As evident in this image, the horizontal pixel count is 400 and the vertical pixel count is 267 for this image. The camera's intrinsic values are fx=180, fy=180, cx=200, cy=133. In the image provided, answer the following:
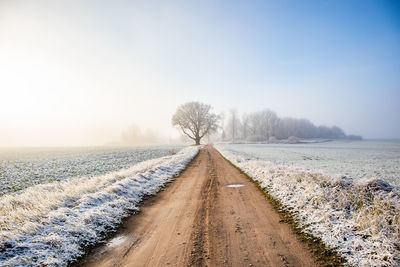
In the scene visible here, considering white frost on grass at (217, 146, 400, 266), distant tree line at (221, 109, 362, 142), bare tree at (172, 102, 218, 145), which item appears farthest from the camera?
distant tree line at (221, 109, 362, 142)

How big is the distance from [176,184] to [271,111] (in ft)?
310

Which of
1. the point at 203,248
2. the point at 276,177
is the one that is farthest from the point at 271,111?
the point at 203,248

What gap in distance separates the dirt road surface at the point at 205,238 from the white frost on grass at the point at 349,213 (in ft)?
2.30

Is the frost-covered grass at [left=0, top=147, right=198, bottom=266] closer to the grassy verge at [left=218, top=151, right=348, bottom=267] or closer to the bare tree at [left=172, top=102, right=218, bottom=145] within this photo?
the grassy verge at [left=218, top=151, right=348, bottom=267]

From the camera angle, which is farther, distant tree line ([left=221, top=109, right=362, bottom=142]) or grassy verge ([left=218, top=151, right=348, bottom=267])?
distant tree line ([left=221, top=109, right=362, bottom=142])

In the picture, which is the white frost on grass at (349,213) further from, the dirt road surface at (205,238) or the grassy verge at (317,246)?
the dirt road surface at (205,238)

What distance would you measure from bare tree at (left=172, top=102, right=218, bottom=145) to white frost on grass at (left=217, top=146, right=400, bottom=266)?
Answer: 143 feet

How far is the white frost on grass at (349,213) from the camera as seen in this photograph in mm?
3297

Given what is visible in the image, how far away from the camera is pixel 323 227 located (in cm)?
429

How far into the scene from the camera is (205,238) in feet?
13.5

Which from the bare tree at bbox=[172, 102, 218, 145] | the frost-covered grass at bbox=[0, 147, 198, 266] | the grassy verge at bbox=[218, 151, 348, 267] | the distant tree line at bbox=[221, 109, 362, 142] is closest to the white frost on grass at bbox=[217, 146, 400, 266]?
the grassy verge at bbox=[218, 151, 348, 267]

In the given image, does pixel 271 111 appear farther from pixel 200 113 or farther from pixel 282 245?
pixel 282 245

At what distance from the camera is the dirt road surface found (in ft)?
11.2

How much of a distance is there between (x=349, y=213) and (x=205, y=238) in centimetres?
387
